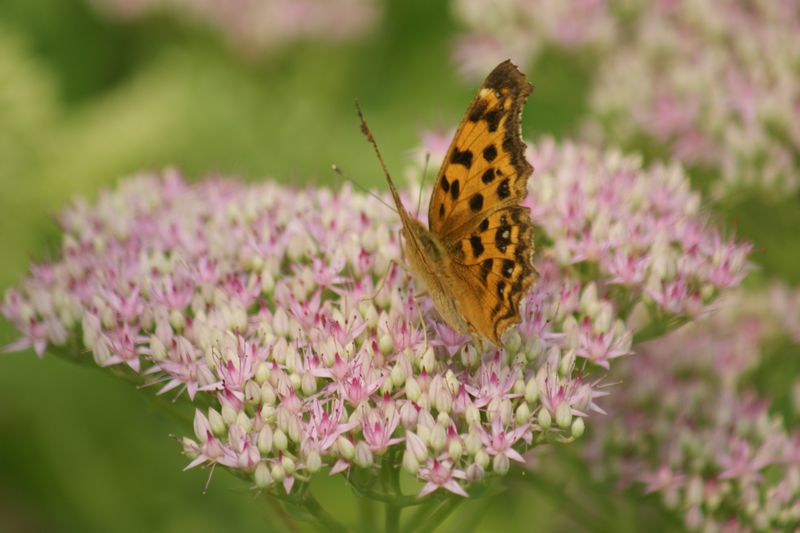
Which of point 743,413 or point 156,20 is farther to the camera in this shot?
point 156,20

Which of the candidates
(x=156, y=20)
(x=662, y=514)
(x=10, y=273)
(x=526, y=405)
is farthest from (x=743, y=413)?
(x=156, y=20)

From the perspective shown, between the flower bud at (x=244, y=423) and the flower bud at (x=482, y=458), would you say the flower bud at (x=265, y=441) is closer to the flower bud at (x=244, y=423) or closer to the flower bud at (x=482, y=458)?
the flower bud at (x=244, y=423)

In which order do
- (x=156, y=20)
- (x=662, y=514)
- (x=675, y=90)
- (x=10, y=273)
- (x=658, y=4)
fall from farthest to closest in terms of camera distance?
(x=156, y=20) < (x=10, y=273) < (x=658, y=4) < (x=675, y=90) < (x=662, y=514)

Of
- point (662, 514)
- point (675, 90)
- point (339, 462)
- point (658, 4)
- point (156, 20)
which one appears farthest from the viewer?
point (156, 20)

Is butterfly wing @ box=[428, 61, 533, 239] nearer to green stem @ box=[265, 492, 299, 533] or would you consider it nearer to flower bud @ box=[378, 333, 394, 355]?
flower bud @ box=[378, 333, 394, 355]

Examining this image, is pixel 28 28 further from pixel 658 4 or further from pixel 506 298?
pixel 506 298

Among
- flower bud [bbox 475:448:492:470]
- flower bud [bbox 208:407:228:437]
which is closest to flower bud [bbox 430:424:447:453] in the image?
flower bud [bbox 475:448:492:470]

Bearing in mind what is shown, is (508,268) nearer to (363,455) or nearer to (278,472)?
(363,455)
